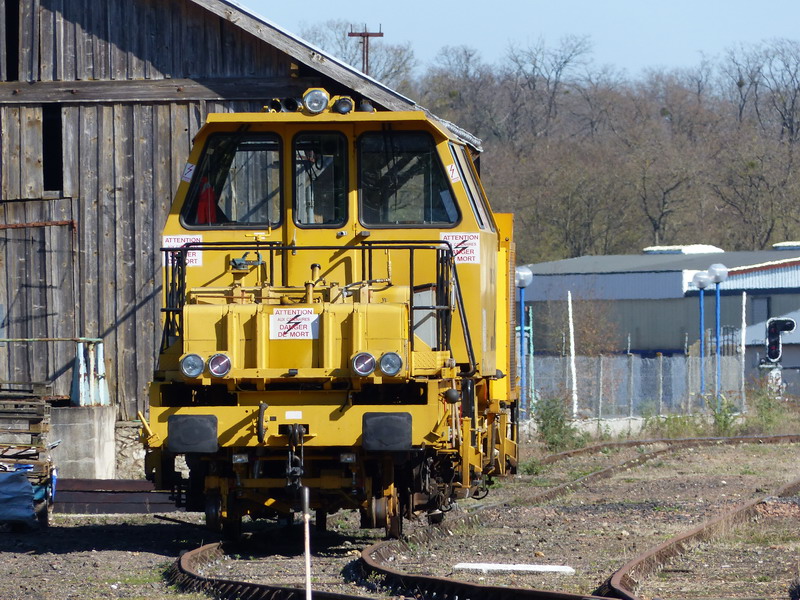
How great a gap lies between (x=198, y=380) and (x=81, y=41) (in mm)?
9635

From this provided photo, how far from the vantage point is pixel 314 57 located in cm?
1686

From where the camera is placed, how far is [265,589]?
7.95 meters

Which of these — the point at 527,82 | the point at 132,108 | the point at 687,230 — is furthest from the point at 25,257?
the point at 527,82

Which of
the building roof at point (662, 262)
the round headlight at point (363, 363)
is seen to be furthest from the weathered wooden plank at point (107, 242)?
the building roof at point (662, 262)

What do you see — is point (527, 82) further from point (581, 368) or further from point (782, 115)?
point (581, 368)

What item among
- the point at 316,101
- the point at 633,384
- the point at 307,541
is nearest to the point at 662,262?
the point at 633,384

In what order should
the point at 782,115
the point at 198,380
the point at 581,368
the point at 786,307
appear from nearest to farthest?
the point at 198,380, the point at 581,368, the point at 786,307, the point at 782,115

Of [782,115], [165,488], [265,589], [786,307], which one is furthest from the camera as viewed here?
[782,115]

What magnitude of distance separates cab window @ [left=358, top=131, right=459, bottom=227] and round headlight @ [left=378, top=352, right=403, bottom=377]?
5.79 ft

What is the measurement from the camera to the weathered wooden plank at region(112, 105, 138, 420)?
58.2ft

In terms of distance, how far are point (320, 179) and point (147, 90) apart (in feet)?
24.6

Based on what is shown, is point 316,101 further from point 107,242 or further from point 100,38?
point 100,38

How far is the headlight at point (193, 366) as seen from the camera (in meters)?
9.34

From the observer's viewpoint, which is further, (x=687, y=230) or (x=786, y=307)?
(x=687, y=230)
